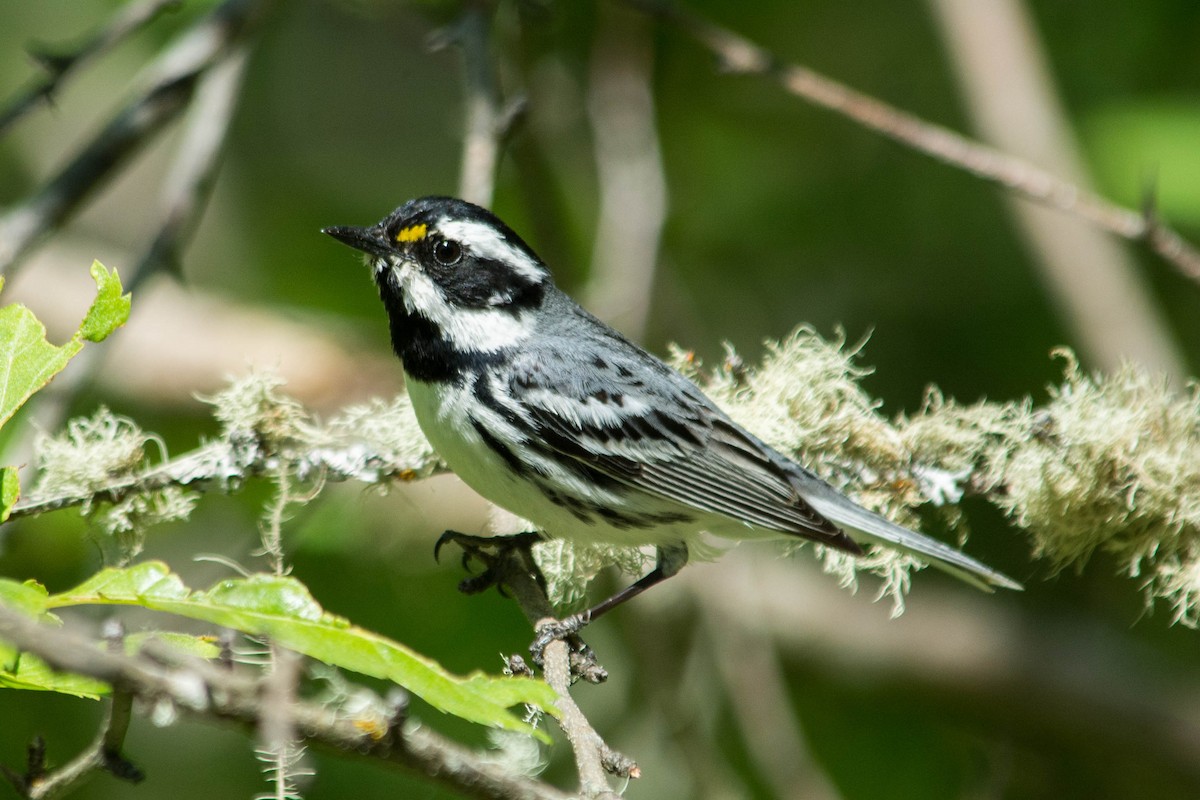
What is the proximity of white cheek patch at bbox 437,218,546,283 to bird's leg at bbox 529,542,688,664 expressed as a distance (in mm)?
789

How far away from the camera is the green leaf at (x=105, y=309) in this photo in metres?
1.47

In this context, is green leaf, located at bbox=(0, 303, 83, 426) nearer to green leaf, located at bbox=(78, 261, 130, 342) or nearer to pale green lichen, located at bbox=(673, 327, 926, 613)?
green leaf, located at bbox=(78, 261, 130, 342)

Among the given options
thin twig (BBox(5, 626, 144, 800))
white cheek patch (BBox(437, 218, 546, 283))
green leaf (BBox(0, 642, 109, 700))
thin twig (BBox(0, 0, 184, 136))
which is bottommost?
thin twig (BBox(5, 626, 144, 800))

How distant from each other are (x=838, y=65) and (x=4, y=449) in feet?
13.1

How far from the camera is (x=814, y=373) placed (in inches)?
109

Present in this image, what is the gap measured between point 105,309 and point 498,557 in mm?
1448

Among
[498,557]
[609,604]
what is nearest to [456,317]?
[498,557]

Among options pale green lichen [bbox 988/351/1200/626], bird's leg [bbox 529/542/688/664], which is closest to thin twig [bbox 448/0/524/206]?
bird's leg [bbox 529/542/688/664]

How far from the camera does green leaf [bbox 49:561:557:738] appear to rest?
126cm

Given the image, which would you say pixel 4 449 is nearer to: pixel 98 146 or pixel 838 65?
pixel 98 146

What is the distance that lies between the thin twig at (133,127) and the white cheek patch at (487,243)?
36.6 inches

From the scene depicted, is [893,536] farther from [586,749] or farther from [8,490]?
[8,490]

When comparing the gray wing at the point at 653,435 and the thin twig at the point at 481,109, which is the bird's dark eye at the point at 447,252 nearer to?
the thin twig at the point at 481,109

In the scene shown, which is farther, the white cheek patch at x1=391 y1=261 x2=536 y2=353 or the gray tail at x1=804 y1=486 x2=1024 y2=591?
the white cheek patch at x1=391 y1=261 x2=536 y2=353
